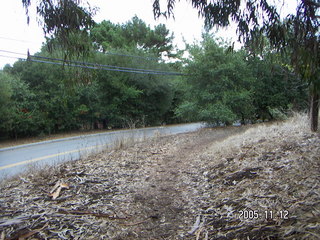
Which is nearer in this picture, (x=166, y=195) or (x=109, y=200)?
(x=109, y=200)

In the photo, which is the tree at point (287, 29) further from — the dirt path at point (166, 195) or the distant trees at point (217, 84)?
the distant trees at point (217, 84)

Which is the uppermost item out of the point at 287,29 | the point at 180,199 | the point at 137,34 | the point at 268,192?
the point at 137,34

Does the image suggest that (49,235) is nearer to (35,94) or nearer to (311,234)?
A: (311,234)

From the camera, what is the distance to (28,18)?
3557 millimetres

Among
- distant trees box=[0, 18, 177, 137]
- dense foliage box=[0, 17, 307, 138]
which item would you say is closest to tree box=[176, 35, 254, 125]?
dense foliage box=[0, 17, 307, 138]

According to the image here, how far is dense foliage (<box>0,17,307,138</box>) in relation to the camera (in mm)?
13609

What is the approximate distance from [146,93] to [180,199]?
18387mm

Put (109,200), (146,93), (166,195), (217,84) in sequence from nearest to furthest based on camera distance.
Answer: (109,200), (166,195), (217,84), (146,93)

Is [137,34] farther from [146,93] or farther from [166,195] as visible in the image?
[166,195]

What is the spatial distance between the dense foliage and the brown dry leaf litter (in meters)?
4.56

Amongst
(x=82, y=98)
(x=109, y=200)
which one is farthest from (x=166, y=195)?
(x=82, y=98)

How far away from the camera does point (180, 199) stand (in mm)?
3834

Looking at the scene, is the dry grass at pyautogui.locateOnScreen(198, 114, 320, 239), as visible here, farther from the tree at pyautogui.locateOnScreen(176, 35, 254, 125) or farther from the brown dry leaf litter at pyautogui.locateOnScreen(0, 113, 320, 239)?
the tree at pyautogui.locateOnScreen(176, 35, 254, 125)

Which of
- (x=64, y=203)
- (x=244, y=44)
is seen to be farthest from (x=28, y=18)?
(x=244, y=44)
